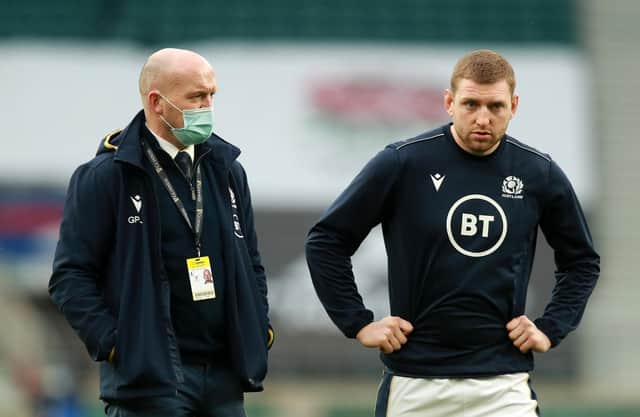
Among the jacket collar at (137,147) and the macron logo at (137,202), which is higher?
the jacket collar at (137,147)

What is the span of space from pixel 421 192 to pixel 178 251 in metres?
0.85

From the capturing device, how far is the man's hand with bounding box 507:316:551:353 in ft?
14.7

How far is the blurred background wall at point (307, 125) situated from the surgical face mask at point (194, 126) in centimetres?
655

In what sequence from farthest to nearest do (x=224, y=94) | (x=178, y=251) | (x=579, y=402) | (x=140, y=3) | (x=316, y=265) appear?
(x=140, y=3) < (x=224, y=94) < (x=579, y=402) < (x=316, y=265) < (x=178, y=251)

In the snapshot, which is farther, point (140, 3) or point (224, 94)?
point (140, 3)

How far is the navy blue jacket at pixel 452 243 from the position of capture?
4.45 metres

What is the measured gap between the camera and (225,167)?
448cm

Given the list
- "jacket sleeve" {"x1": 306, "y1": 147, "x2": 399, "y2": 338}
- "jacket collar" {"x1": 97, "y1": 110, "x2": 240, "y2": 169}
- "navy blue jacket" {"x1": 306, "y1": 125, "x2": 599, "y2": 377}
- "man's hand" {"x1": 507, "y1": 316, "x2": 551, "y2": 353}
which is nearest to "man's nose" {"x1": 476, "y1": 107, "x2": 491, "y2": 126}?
"navy blue jacket" {"x1": 306, "y1": 125, "x2": 599, "y2": 377}

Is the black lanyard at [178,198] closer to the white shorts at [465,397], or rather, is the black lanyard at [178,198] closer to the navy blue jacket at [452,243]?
the navy blue jacket at [452,243]

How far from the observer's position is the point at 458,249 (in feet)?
14.6

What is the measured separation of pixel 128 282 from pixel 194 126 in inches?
21.5

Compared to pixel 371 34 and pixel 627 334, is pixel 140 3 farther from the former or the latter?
pixel 627 334

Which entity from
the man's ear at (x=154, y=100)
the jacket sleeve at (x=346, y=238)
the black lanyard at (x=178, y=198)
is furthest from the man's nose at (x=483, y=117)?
the man's ear at (x=154, y=100)

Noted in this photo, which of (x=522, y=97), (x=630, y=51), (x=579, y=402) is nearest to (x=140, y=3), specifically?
(x=522, y=97)
